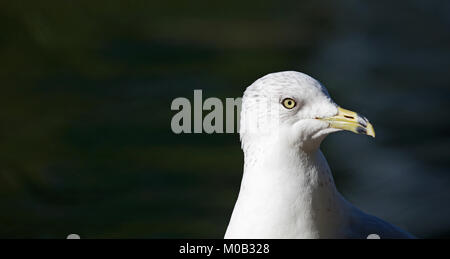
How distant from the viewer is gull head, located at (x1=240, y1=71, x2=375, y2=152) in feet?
7.06

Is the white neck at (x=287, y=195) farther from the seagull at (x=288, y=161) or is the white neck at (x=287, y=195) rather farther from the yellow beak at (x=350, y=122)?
the yellow beak at (x=350, y=122)

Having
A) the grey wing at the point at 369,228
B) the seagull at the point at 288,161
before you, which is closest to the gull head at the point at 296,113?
the seagull at the point at 288,161

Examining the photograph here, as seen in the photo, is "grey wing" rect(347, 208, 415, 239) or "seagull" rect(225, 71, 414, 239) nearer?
"seagull" rect(225, 71, 414, 239)

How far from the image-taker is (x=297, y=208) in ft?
7.21

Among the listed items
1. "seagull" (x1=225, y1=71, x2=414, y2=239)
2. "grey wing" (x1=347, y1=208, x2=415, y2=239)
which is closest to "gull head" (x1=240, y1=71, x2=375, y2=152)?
"seagull" (x1=225, y1=71, x2=414, y2=239)

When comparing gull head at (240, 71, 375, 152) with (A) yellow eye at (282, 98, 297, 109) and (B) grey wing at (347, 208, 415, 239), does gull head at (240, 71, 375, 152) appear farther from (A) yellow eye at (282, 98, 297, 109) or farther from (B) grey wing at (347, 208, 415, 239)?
(B) grey wing at (347, 208, 415, 239)

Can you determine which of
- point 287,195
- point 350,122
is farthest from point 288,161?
point 350,122

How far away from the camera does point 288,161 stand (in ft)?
7.18

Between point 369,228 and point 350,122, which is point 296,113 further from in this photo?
point 369,228
